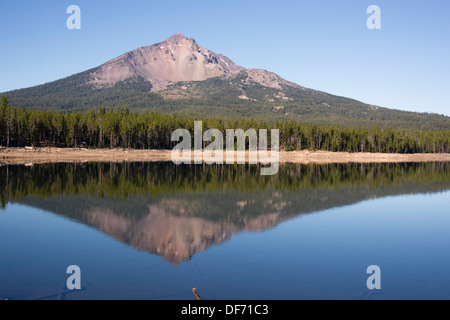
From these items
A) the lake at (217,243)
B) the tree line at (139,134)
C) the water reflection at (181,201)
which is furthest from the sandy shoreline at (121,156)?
the lake at (217,243)

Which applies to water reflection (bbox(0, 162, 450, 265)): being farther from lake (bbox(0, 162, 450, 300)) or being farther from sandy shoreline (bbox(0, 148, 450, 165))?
sandy shoreline (bbox(0, 148, 450, 165))

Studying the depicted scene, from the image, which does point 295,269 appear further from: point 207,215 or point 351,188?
point 351,188

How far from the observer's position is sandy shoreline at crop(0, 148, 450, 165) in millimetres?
89438

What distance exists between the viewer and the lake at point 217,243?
1504 centimetres

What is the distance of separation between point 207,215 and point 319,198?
608 inches

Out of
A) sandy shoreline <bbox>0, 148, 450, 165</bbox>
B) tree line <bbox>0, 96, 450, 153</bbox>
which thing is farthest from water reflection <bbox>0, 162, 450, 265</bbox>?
tree line <bbox>0, 96, 450, 153</bbox>

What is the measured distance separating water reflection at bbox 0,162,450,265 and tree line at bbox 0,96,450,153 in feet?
190

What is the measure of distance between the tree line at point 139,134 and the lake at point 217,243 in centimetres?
Answer: 6738

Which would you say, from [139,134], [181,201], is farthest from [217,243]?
[139,134]

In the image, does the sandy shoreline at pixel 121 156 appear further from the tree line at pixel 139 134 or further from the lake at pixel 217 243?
the lake at pixel 217 243

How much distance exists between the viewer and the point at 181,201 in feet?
117

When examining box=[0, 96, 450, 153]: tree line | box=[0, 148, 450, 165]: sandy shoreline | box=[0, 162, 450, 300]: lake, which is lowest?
box=[0, 162, 450, 300]: lake

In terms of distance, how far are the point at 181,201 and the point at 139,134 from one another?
3453 inches
